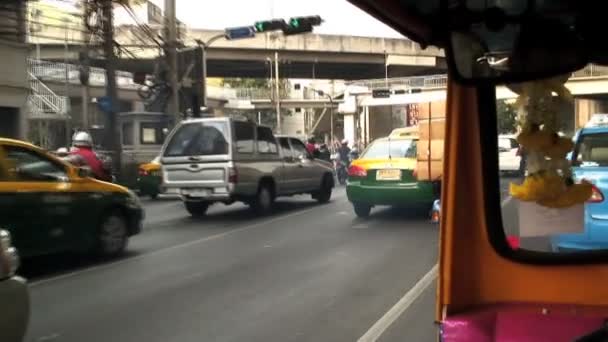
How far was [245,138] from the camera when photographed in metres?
14.3

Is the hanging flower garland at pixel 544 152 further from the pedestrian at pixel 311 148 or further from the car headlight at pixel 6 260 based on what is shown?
the pedestrian at pixel 311 148

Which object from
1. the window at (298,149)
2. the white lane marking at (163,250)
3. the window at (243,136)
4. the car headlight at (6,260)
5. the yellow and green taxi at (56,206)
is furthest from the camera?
the window at (298,149)

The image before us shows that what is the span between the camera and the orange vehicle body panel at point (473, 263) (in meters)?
2.58

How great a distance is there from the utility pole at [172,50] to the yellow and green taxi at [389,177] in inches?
487

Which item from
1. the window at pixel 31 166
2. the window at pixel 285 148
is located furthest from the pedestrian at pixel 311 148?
the window at pixel 31 166

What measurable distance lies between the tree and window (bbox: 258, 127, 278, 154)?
39.2ft

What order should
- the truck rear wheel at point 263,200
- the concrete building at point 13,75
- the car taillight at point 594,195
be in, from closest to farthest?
the car taillight at point 594,195
the truck rear wheel at point 263,200
the concrete building at point 13,75

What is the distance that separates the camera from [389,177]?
12656mm

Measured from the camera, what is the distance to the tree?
2.70m

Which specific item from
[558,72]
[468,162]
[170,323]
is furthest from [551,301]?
→ [170,323]

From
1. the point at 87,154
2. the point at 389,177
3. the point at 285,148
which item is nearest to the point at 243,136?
the point at 285,148

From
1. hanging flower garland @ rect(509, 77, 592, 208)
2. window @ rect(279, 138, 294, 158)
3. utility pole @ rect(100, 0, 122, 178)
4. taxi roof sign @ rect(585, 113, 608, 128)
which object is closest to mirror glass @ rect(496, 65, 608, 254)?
hanging flower garland @ rect(509, 77, 592, 208)

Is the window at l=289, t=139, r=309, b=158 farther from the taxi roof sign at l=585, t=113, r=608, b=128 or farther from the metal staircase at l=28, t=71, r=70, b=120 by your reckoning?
the metal staircase at l=28, t=71, r=70, b=120

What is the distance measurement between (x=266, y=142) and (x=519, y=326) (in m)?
12.8
